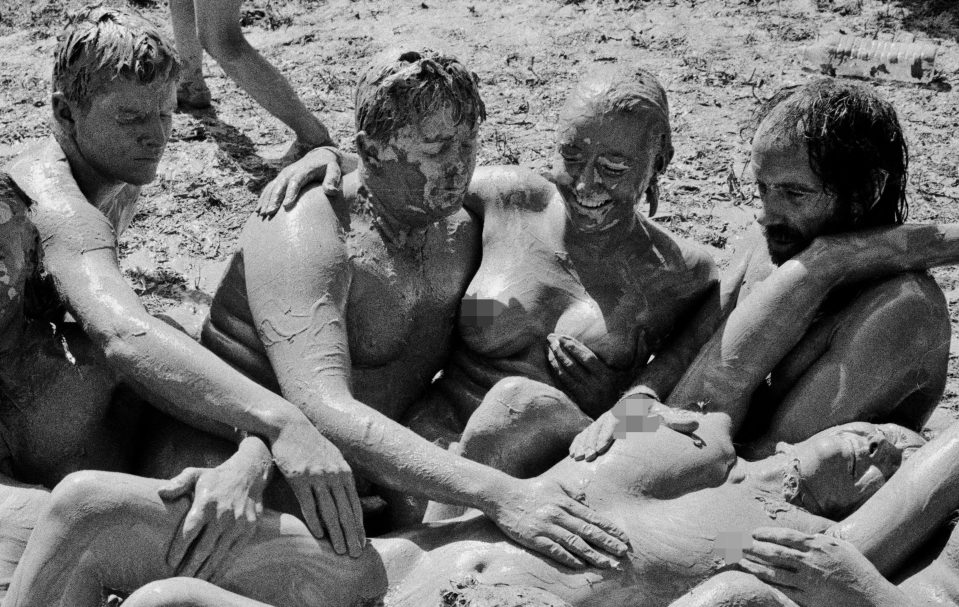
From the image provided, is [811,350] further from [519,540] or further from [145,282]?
[145,282]

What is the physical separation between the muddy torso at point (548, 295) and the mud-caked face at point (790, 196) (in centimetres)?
33

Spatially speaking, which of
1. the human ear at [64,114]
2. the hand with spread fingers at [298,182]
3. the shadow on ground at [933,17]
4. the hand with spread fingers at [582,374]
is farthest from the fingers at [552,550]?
the shadow on ground at [933,17]

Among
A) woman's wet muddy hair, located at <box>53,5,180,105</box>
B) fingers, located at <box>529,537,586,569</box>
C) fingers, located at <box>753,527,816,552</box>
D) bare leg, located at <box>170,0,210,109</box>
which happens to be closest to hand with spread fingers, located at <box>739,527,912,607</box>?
fingers, located at <box>753,527,816,552</box>

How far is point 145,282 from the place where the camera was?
8414 millimetres

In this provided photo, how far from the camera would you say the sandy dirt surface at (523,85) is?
8734 mm

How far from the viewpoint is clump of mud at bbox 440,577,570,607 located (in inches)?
196

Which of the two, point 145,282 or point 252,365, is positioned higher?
point 252,365

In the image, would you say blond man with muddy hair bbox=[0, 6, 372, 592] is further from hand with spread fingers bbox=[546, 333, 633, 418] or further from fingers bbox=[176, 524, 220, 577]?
hand with spread fingers bbox=[546, 333, 633, 418]

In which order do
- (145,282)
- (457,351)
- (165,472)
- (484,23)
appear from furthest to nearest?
(484,23) < (145,282) < (457,351) < (165,472)

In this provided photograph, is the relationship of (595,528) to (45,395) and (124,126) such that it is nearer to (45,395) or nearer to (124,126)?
(45,395)

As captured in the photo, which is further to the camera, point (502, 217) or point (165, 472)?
point (502, 217)

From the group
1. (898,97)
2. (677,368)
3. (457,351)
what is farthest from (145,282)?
(898,97)

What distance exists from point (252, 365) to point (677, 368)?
139 centimetres

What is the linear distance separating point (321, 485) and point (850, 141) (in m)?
2.00
